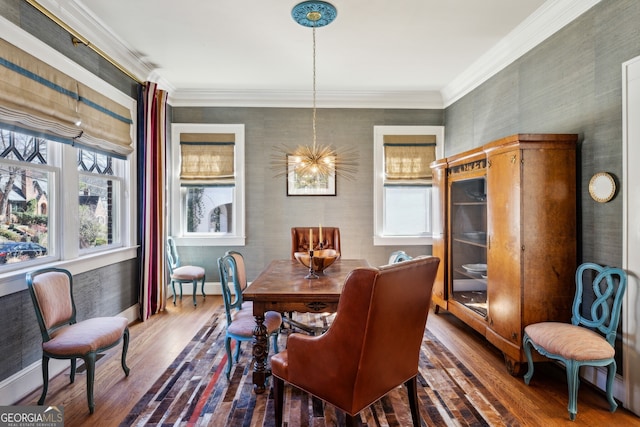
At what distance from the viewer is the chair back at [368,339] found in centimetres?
153

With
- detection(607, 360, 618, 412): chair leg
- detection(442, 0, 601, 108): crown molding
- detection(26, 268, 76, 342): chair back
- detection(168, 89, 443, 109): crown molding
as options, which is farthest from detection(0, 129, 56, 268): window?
detection(442, 0, 601, 108): crown molding

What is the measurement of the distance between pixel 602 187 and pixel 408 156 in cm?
276

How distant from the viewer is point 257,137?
16.1 feet

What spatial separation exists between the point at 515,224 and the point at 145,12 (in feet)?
11.1

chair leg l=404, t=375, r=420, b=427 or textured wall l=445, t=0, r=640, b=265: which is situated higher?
textured wall l=445, t=0, r=640, b=265

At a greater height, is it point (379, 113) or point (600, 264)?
point (379, 113)

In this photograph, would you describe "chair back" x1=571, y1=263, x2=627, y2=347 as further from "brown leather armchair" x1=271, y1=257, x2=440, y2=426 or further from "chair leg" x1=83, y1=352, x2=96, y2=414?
"chair leg" x1=83, y1=352, x2=96, y2=414

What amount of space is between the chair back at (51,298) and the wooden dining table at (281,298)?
1.27 meters

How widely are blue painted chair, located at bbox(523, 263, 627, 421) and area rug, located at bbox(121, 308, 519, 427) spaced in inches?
18.3

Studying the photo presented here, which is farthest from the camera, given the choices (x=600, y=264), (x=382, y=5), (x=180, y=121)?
(x=180, y=121)

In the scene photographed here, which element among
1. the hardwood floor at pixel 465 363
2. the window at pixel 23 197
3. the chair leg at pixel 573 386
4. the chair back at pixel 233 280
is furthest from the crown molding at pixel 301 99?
the chair leg at pixel 573 386

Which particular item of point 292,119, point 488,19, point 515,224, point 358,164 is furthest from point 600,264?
point 292,119

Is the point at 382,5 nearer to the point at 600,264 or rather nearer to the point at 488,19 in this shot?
the point at 488,19

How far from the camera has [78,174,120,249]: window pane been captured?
126 inches
